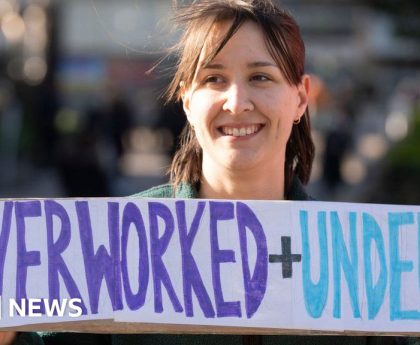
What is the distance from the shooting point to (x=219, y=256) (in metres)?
2.77

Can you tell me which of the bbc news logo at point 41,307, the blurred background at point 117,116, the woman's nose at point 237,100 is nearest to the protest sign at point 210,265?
the bbc news logo at point 41,307

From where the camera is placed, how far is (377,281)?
9.15 feet

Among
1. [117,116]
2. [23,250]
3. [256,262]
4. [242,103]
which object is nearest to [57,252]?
[23,250]

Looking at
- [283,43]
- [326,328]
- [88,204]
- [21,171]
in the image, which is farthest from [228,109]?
[21,171]

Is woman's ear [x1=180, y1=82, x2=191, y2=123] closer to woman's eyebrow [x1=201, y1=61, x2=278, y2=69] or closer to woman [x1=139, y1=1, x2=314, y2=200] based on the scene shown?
woman [x1=139, y1=1, x2=314, y2=200]

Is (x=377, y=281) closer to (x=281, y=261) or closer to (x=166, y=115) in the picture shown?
(x=281, y=261)

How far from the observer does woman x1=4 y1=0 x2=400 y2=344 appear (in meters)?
2.84

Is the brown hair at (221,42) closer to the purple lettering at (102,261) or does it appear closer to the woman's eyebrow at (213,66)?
the woman's eyebrow at (213,66)

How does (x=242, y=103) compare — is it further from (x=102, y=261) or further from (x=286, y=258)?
(x=102, y=261)

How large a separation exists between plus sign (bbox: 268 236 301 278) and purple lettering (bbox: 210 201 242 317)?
0.11 m

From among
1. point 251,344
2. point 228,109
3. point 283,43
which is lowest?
point 251,344

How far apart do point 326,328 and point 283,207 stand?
31 centimetres

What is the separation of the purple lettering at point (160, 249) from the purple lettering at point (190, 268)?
2cm

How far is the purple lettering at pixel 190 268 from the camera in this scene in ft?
9.00
